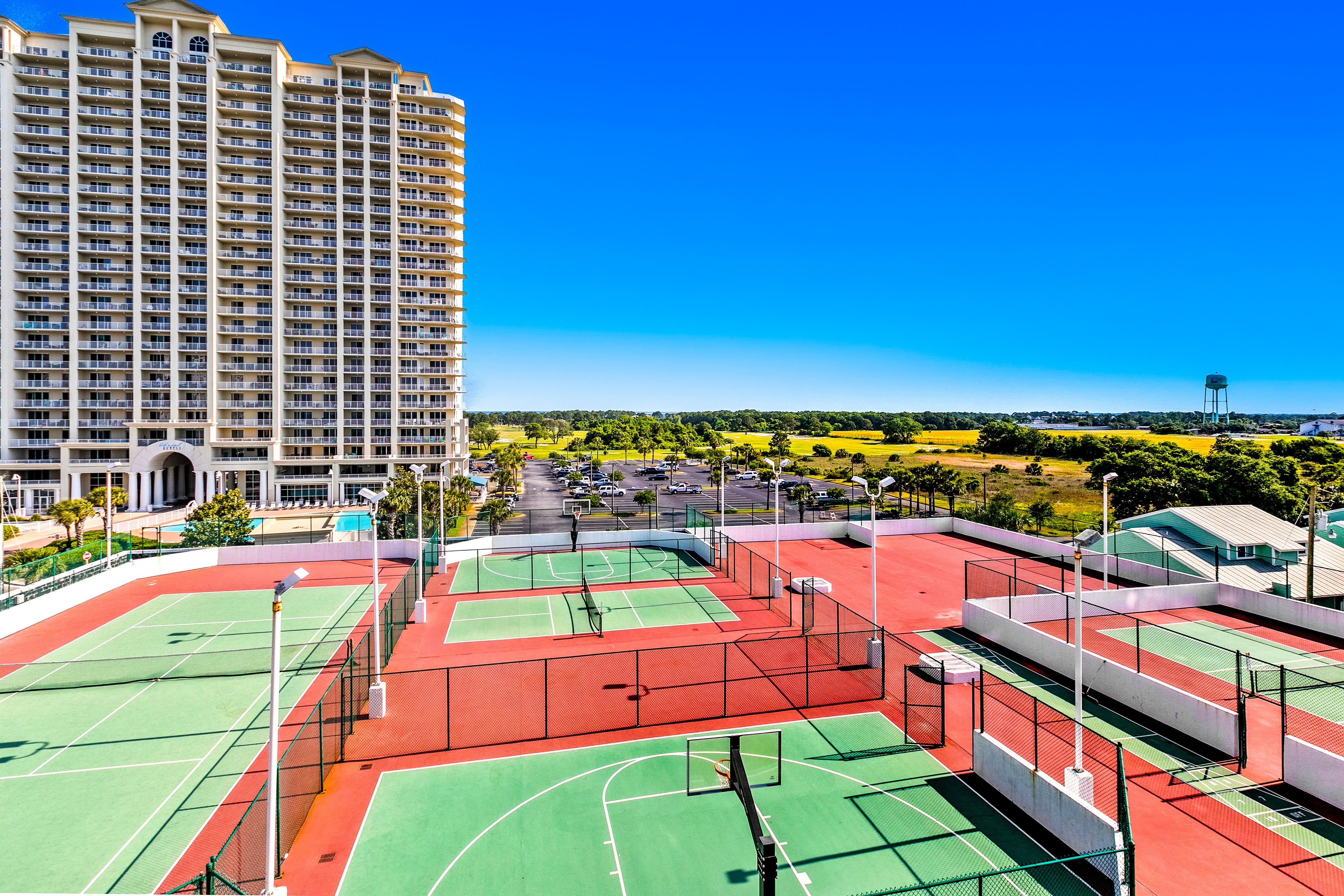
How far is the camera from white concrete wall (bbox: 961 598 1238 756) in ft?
49.5

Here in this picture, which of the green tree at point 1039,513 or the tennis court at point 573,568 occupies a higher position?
the green tree at point 1039,513

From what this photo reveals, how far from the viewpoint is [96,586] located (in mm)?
30703

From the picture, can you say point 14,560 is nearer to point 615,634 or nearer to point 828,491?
point 615,634

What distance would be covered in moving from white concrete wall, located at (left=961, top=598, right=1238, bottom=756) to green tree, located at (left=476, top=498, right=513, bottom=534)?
94.4 feet

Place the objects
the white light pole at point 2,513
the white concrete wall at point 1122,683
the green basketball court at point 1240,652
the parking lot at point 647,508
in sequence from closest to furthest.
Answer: the white concrete wall at point 1122,683 < the green basketball court at point 1240,652 < the white light pole at point 2,513 < the parking lot at point 647,508

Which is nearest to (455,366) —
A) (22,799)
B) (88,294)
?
(88,294)

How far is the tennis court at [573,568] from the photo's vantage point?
32.8m

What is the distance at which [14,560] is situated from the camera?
1366 inches

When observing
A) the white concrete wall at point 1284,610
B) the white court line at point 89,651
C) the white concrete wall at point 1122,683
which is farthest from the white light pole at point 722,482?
the white court line at point 89,651

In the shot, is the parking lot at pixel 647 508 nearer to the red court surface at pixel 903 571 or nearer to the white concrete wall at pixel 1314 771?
the red court surface at pixel 903 571

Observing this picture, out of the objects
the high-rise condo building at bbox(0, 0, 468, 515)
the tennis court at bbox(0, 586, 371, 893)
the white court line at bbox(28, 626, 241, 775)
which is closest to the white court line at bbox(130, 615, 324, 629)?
the tennis court at bbox(0, 586, 371, 893)

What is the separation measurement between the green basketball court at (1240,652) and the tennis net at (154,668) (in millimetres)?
26377

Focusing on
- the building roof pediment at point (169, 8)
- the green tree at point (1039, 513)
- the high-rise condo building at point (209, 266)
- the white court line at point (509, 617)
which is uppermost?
the building roof pediment at point (169, 8)

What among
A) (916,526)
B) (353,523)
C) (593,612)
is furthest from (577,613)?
(916,526)
